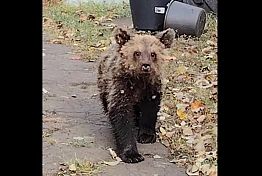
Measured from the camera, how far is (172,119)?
13.9 feet

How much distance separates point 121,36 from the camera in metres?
3.57

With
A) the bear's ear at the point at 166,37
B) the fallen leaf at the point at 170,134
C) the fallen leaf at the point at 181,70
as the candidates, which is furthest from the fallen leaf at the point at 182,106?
the fallen leaf at the point at 181,70

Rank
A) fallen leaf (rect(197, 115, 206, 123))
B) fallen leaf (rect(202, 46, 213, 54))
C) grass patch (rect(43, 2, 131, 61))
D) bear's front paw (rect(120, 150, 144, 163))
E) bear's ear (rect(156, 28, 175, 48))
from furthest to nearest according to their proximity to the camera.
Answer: grass patch (rect(43, 2, 131, 61)) → fallen leaf (rect(202, 46, 213, 54)) → fallen leaf (rect(197, 115, 206, 123)) → bear's ear (rect(156, 28, 175, 48)) → bear's front paw (rect(120, 150, 144, 163))

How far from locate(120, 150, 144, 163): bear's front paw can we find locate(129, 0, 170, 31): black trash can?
3928 millimetres

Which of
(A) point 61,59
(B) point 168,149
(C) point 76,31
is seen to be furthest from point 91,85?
(C) point 76,31

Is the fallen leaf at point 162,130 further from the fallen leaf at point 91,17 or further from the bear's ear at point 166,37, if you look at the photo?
the fallen leaf at point 91,17

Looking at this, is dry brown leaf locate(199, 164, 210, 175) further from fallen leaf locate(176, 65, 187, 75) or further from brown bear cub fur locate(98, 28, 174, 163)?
fallen leaf locate(176, 65, 187, 75)

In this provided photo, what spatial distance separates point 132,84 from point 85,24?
490cm

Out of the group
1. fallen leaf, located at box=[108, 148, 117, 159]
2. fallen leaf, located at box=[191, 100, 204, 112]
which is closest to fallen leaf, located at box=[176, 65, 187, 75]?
fallen leaf, located at box=[191, 100, 204, 112]

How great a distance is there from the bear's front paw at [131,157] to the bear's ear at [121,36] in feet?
2.19

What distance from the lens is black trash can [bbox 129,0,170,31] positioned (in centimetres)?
709
